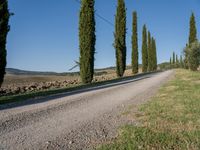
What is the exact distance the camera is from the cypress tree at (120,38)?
4403 centimetres

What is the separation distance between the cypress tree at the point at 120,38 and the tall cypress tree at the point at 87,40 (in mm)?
13819

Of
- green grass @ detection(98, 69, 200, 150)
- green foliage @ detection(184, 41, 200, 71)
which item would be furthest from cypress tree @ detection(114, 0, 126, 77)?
green grass @ detection(98, 69, 200, 150)

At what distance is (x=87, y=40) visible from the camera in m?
30.0

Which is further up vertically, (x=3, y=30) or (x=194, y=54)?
(x=3, y=30)

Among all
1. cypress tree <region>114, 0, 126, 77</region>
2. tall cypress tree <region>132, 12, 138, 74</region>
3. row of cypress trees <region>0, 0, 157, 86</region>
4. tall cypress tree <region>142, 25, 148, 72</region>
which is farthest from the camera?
tall cypress tree <region>142, 25, 148, 72</region>

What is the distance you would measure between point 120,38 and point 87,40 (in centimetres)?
1519

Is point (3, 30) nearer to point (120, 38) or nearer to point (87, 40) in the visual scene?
point (87, 40)

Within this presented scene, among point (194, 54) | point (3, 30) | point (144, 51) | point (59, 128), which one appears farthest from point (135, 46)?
point (59, 128)

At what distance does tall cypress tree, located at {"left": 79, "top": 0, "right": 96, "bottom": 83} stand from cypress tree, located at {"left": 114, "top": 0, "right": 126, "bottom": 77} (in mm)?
13819

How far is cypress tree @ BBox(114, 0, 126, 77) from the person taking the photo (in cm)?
4403

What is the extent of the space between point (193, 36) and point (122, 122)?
63867mm

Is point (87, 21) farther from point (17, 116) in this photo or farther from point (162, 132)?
point (162, 132)

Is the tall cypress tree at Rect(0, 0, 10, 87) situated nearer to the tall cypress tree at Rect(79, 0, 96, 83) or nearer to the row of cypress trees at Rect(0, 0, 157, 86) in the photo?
the row of cypress trees at Rect(0, 0, 157, 86)

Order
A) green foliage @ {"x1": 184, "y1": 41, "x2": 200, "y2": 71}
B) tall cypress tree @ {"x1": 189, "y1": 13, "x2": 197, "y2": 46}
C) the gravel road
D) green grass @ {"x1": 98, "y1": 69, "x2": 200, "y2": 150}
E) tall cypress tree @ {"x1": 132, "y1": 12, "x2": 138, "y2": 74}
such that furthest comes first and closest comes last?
1. tall cypress tree @ {"x1": 189, "y1": 13, "x2": 197, "y2": 46}
2. tall cypress tree @ {"x1": 132, "y1": 12, "x2": 138, "y2": 74}
3. green foliage @ {"x1": 184, "y1": 41, "x2": 200, "y2": 71}
4. the gravel road
5. green grass @ {"x1": 98, "y1": 69, "x2": 200, "y2": 150}
